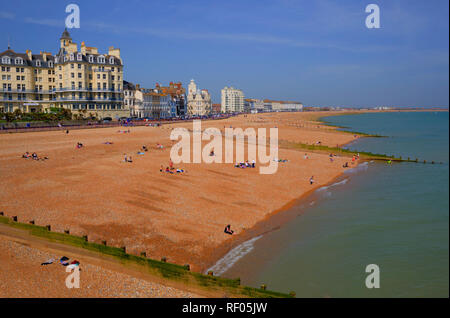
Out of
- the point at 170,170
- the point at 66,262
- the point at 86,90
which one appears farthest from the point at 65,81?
the point at 66,262

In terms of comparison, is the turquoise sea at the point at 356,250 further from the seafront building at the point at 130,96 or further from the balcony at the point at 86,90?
the seafront building at the point at 130,96

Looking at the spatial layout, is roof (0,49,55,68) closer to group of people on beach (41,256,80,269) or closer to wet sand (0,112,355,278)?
wet sand (0,112,355,278)

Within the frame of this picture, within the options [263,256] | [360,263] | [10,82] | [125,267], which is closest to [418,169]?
[360,263]

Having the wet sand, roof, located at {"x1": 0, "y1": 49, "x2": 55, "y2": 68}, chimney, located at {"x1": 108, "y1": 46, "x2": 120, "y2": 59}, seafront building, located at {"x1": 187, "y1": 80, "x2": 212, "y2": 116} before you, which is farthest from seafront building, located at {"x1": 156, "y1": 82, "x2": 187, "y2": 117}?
the wet sand

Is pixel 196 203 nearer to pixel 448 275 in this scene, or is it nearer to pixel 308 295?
pixel 308 295

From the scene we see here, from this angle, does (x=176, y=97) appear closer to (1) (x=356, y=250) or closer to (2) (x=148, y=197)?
(2) (x=148, y=197)
